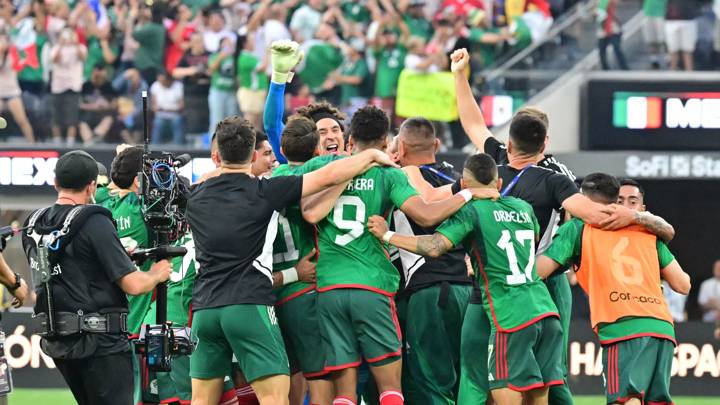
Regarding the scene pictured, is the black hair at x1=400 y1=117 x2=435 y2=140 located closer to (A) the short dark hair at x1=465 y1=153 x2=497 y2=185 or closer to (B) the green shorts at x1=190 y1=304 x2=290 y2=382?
(A) the short dark hair at x1=465 y1=153 x2=497 y2=185

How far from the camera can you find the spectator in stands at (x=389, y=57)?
19031 millimetres

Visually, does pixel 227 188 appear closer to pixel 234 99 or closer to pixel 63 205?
pixel 63 205

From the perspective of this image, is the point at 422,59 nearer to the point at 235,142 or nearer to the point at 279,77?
the point at 279,77

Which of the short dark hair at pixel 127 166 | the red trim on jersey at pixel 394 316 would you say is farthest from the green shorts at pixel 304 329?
the short dark hair at pixel 127 166

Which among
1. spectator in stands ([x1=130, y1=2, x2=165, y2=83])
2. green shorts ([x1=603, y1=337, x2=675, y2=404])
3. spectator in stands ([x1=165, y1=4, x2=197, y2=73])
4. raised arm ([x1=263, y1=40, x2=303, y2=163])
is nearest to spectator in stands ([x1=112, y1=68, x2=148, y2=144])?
spectator in stands ([x1=130, y1=2, x2=165, y2=83])

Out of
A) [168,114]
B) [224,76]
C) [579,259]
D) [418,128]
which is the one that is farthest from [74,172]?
[224,76]

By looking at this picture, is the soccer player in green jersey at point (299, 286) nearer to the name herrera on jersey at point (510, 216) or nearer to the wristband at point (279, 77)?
the wristband at point (279, 77)

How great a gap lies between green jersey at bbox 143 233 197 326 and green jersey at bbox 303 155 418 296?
5.71 feet

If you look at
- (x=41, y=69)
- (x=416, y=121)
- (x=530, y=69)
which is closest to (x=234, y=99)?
(x=41, y=69)

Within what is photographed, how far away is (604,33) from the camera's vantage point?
1955cm

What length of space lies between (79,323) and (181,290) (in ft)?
6.05

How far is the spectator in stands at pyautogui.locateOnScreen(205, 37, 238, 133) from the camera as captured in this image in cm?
1920

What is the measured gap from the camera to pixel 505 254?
945 cm

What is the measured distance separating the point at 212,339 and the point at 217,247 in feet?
2.00
